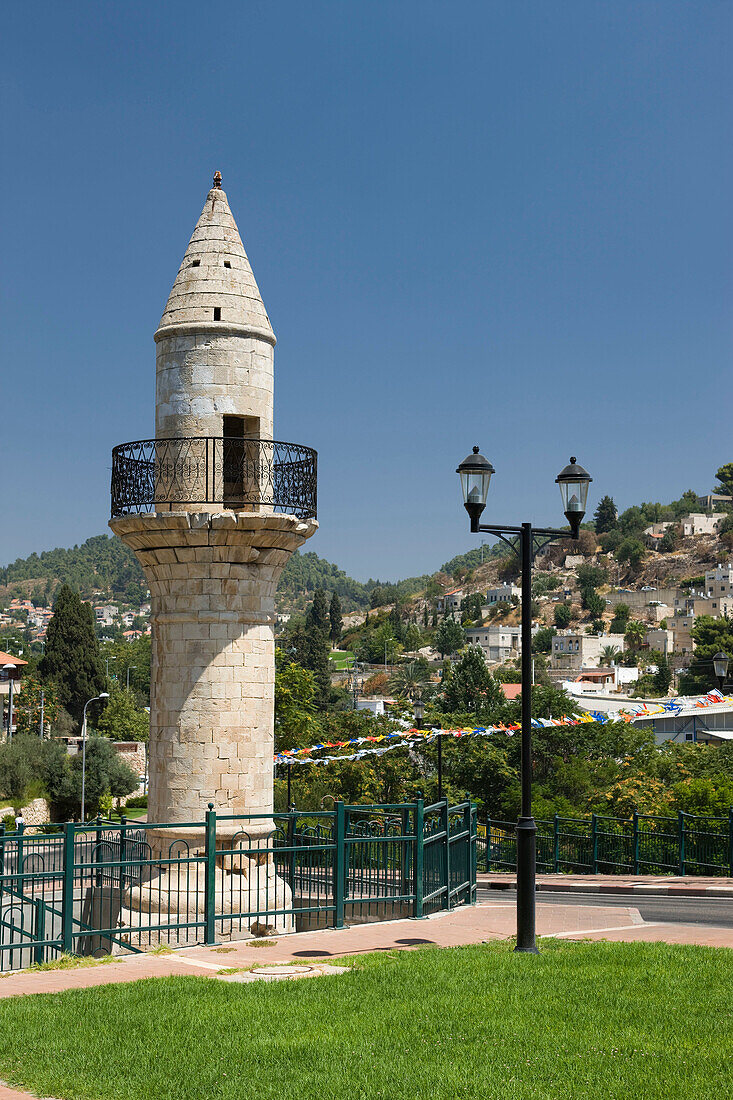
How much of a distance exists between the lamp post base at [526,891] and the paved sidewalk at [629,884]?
8589 millimetres

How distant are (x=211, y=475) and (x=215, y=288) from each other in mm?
2719

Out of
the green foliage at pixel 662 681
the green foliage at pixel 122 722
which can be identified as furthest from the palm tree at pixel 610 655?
the green foliage at pixel 122 722

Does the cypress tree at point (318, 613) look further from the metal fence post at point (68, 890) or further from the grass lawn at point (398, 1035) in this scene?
the grass lawn at point (398, 1035)

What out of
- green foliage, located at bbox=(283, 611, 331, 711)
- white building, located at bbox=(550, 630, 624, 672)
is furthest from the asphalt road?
white building, located at bbox=(550, 630, 624, 672)

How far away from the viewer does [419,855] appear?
13977 millimetres

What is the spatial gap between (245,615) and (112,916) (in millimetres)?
4458

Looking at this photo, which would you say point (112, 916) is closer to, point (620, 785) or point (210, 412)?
point (210, 412)

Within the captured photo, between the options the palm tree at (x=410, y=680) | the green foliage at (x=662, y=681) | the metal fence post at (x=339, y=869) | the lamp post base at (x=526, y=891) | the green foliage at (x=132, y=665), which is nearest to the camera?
the lamp post base at (x=526, y=891)

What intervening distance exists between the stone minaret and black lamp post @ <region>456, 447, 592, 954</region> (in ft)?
13.6

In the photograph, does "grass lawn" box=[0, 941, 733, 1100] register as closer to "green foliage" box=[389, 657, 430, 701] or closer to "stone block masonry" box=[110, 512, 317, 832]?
"stone block masonry" box=[110, 512, 317, 832]

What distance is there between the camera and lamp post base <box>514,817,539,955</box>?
11242 mm

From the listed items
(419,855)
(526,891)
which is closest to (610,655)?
(419,855)

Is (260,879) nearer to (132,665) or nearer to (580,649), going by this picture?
(132,665)

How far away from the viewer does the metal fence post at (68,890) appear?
11383 mm
